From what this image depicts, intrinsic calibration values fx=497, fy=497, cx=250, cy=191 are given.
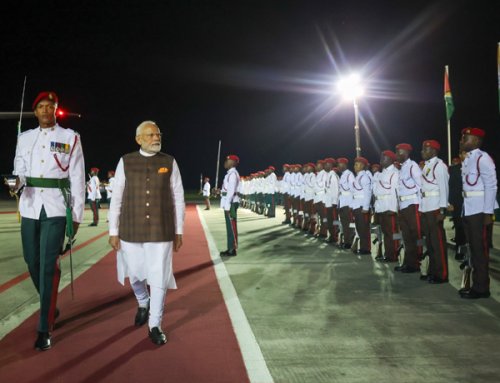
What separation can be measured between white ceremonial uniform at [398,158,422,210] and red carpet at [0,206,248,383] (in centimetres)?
362

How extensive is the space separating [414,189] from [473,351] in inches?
167

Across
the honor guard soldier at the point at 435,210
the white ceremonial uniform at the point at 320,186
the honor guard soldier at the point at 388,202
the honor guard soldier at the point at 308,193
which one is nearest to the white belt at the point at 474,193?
the honor guard soldier at the point at 435,210

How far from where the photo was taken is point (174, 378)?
367 centimetres

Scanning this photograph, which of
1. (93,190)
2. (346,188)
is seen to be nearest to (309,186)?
(346,188)

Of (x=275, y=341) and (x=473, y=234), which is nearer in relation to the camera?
(x=275, y=341)

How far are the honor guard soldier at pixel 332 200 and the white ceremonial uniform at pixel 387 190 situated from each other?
8.25ft

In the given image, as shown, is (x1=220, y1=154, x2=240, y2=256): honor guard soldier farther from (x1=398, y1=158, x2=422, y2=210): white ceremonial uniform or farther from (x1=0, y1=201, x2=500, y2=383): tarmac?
(x1=398, y1=158, x2=422, y2=210): white ceremonial uniform

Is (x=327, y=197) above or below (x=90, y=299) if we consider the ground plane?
above

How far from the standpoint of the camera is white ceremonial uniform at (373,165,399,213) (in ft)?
29.8

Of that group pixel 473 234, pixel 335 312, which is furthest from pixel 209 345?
pixel 473 234

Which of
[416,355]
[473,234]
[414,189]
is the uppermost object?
[414,189]

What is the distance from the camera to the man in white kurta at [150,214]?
4578mm

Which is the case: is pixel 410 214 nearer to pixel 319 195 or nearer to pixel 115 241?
pixel 319 195

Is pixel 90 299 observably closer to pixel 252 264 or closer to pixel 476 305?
pixel 252 264
